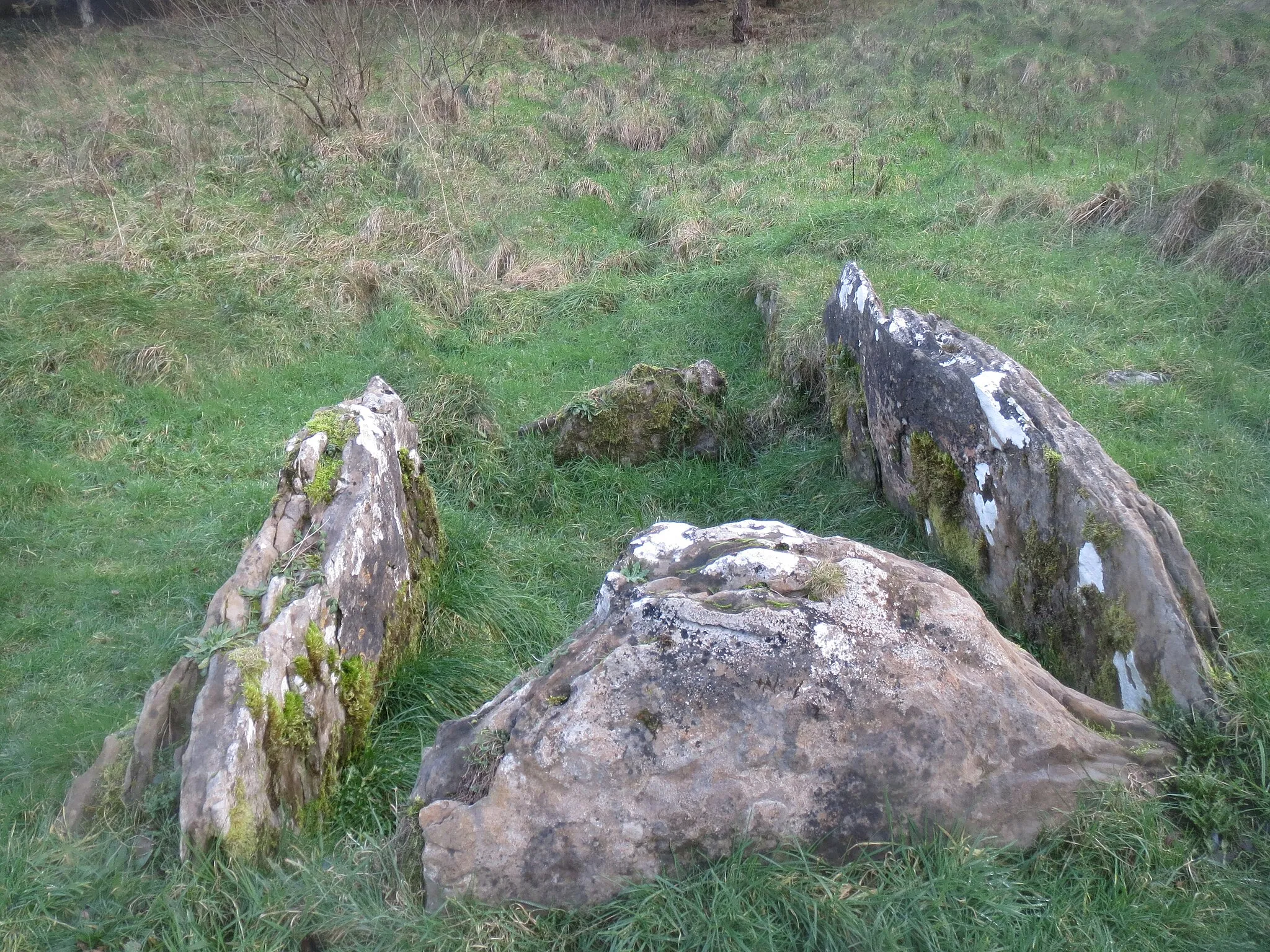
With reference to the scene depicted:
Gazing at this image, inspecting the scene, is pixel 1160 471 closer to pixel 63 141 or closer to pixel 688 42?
pixel 63 141

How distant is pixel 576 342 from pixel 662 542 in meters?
5.36

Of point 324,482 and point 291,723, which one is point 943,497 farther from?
point 291,723

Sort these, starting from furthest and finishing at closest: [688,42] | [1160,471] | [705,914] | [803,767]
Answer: [688,42] < [1160,471] < [803,767] < [705,914]

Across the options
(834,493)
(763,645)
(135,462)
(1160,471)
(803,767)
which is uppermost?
(763,645)

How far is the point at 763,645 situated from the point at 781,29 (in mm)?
17502

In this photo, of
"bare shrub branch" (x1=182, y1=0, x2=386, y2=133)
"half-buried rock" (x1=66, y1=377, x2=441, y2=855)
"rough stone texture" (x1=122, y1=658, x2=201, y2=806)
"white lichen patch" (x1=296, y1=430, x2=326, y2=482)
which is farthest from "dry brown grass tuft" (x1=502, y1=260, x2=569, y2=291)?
"rough stone texture" (x1=122, y1=658, x2=201, y2=806)

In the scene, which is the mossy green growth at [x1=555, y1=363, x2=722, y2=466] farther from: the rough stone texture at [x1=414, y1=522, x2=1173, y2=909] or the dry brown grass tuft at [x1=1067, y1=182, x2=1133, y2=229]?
the dry brown grass tuft at [x1=1067, y1=182, x2=1133, y2=229]

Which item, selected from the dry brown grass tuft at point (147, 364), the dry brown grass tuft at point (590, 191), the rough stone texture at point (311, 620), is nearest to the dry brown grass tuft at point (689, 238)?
the dry brown grass tuft at point (590, 191)

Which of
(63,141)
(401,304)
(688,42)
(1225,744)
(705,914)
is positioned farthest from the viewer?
(688,42)

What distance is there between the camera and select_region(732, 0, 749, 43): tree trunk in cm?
1670

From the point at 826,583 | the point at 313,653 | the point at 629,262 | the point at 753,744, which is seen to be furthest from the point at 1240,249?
the point at 313,653

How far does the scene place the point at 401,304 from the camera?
8.37 m

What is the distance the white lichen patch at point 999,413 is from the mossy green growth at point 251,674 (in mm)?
2863

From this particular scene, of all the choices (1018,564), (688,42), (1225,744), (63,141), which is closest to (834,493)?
(1018,564)
